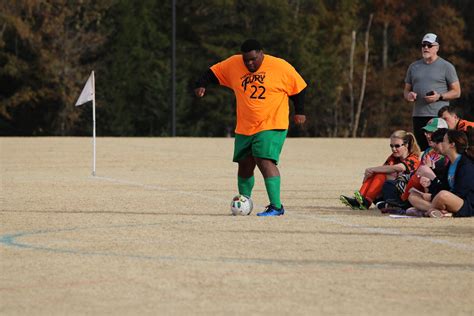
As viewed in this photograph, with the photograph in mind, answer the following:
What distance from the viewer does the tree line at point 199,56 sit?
197ft

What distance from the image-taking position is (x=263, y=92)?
47.1 ft

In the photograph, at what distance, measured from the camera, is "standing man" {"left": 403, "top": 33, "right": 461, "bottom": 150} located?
16.6 m

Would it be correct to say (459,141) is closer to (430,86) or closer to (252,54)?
(252,54)

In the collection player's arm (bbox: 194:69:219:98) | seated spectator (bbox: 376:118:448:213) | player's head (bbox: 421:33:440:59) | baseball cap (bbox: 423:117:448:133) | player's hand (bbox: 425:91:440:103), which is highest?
player's head (bbox: 421:33:440:59)

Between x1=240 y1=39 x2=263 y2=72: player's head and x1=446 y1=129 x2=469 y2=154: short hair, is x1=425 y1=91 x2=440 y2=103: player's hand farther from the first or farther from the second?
x1=240 y1=39 x2=263 y2=72: player's head

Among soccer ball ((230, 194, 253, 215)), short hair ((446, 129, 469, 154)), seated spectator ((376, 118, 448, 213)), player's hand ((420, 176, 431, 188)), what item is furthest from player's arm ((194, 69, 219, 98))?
short hair ((446, 129, 469, 154))

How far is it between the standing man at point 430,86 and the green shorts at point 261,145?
2856 millimetres

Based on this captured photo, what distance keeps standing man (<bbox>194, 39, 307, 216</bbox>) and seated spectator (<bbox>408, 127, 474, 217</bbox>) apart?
1.63 meters

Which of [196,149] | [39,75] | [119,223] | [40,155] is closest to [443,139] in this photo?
[119,223]

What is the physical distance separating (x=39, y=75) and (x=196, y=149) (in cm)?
2681

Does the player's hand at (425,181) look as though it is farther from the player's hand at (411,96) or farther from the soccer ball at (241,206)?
the player's hand at (411,96)

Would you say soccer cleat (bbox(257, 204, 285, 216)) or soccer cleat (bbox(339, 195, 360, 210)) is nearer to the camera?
soccer cleat (bbox(257, 204, 285, 216))

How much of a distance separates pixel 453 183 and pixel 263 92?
2.38m

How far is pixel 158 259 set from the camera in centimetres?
1048
